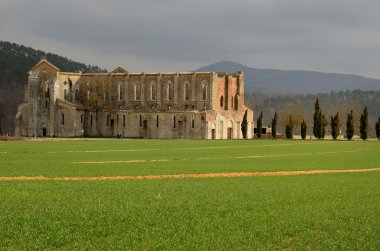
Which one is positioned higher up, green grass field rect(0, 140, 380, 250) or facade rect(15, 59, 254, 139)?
facade rect(15, 59, 254, 139)

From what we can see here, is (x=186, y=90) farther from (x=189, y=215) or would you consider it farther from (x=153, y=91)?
(x=189, y=215)

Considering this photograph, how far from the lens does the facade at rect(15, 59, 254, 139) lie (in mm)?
104000

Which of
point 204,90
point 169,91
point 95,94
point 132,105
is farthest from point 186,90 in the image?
point 95,94

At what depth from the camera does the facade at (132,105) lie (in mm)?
104000

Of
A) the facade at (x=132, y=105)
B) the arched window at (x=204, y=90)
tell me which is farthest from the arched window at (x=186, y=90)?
the arched window at (x=204, y=90)

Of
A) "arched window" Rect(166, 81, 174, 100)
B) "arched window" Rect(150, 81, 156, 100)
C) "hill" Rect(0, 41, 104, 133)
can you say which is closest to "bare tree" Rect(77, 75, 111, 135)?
"arched window" Rect(150, 81, 156, 100)

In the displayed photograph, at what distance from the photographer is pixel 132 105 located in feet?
364

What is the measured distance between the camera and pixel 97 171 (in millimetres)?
29297

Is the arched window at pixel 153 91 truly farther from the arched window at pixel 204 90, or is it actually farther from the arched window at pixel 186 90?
the arched window at pixel 204 90

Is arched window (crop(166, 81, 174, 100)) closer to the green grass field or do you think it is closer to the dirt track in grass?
the dirt track in grass

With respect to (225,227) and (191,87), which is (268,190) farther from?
(191,87)

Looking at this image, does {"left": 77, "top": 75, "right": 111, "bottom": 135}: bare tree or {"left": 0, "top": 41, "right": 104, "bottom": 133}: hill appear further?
{"left": 0, "top": 41, "right": 104, "bottom": 133}: hill

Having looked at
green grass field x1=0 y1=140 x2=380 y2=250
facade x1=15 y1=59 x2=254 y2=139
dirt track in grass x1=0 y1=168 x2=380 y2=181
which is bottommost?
green grass field x1=0 y1=140 x2=380 y2=250

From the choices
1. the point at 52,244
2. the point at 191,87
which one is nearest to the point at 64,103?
the point at 191,87
